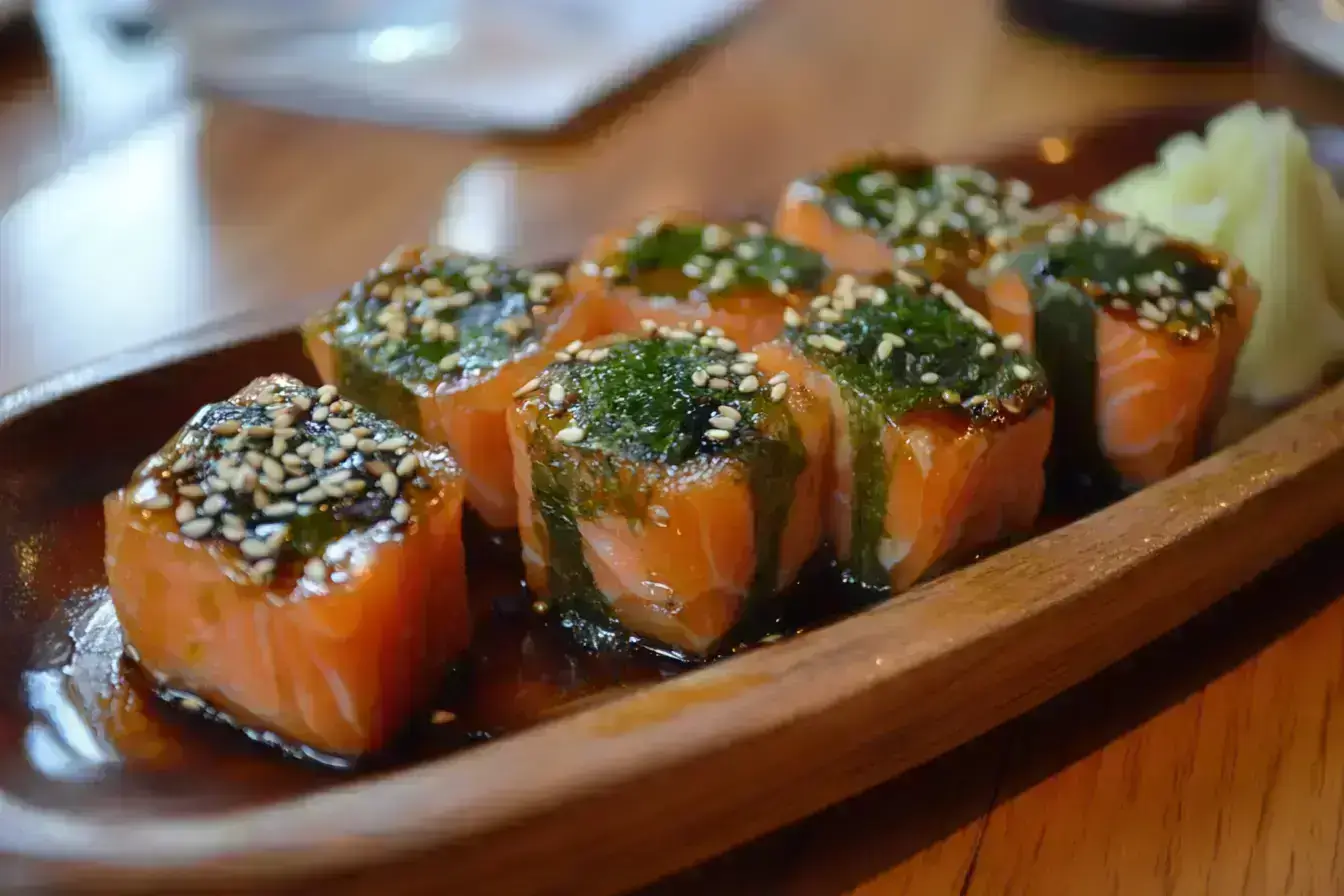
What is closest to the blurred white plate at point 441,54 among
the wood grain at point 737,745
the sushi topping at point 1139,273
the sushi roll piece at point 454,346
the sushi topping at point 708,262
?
the sushi topping at point 708,262

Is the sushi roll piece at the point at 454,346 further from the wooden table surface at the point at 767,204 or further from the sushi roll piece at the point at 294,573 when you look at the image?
the wooden table surface at the point at 767,204

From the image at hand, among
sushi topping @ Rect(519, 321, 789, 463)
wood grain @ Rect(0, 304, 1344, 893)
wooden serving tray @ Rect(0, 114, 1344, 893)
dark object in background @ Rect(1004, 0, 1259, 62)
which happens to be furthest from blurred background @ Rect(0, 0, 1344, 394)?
wood grain @ Rect(0, 304, 1344, 893)

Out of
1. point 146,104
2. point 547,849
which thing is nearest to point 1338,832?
point 547,849

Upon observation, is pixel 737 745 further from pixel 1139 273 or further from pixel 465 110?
pixel 465 110

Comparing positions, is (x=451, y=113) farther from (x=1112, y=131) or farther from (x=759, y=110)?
(x=1112, y=131)

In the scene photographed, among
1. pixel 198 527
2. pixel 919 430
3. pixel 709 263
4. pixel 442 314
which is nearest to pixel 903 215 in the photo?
pixel 709 263

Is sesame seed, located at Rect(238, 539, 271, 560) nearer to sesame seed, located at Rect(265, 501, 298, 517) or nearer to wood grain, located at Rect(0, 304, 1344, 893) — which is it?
sesame seed, located at Rect(265, 501, 298, 517)
